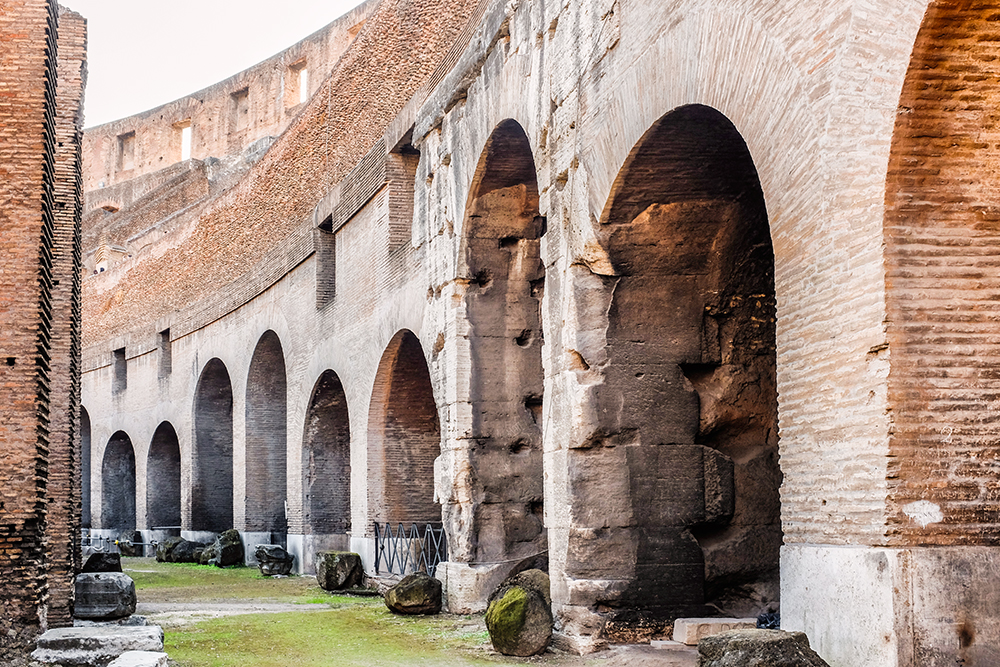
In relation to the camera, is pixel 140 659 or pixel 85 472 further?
pixel 85 472

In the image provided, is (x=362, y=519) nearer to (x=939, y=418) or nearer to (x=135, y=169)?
(x=939, y=418)

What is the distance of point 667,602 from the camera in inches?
253

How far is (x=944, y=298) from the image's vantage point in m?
3.69

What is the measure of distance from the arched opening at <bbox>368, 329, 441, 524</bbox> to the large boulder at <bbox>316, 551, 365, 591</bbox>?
1.63 feet

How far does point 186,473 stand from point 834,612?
690 inches

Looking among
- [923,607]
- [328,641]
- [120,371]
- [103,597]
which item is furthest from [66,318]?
[120,371]

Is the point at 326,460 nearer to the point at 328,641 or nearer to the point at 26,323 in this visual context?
the point at 328,641

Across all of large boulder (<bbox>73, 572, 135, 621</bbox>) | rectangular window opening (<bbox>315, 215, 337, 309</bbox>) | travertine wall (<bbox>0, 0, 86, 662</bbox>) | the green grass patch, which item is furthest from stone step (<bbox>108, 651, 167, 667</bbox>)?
rectangular window opening (<bbox>315, 215, 337, 309</bbox>)

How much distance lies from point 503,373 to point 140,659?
13.5 ft

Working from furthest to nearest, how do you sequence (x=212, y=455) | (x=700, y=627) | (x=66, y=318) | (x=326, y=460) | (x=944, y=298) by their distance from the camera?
(x=212, y=455) < (x=326, y=460) < (x=66, y=318) < (x=700, y=627) < (x=944, y=298)

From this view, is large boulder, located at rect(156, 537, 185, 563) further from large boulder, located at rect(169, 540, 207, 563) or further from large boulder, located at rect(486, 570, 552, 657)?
large boulder, located at rect(486, 570, 552, 657)

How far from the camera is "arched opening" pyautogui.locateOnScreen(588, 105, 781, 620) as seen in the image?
21.0 feet

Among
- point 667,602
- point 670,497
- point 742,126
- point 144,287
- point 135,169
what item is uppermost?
point 135,169

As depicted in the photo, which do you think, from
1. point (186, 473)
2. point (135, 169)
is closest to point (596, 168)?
point (186, 473)
